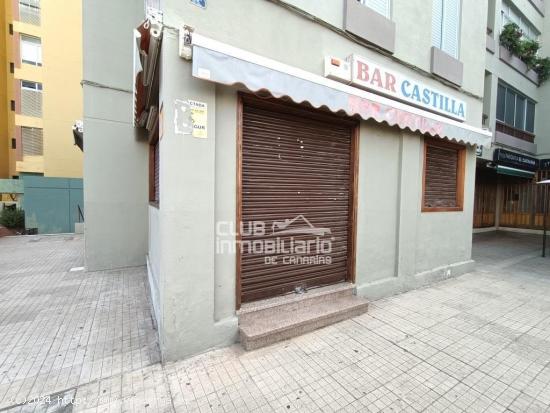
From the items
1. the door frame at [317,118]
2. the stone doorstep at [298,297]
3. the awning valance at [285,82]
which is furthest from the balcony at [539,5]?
the stone doorstep at [298,297]

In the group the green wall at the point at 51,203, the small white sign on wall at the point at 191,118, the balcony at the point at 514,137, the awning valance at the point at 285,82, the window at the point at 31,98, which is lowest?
the green wall at the point at 51,203

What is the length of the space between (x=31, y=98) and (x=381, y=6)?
21.0 meters

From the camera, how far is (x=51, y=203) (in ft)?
39.9

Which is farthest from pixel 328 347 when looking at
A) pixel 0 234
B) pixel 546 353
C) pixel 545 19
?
pixel 545 19

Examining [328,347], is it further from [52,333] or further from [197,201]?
[52,333]

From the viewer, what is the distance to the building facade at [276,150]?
2.85 meters

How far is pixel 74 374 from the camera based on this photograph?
8.71 feet

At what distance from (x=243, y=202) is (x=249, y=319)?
1.48m

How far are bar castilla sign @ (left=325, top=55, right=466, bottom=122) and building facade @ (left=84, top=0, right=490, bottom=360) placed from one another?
1.3 inches

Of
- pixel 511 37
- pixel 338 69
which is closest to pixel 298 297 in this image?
pixel 338 69

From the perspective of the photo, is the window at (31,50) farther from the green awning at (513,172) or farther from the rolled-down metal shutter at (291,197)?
the green awning at (513,172)

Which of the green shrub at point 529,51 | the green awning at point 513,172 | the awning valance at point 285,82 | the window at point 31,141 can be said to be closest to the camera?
the awning valance at point 285,82

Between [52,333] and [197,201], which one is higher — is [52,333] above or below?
below

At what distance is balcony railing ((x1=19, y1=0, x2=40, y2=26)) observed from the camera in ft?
53.6
